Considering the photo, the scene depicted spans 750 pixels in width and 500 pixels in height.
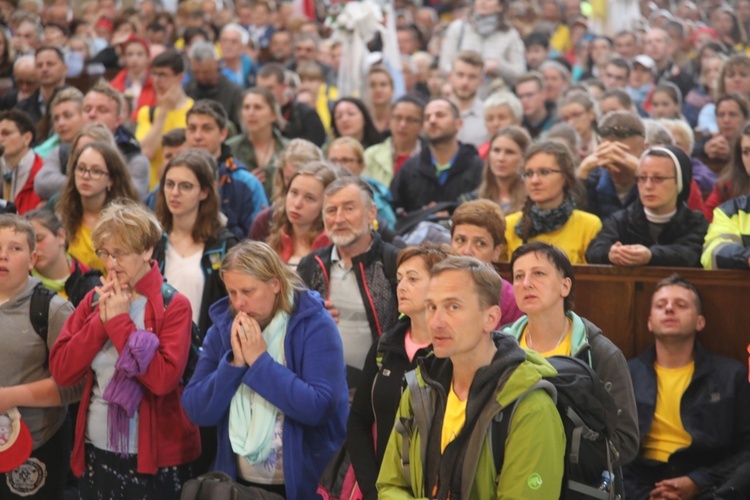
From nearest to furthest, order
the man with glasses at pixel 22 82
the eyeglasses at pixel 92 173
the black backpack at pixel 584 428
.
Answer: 1. the black backpack at pixel 584 428
2. the eyeglasses at pixel 92 173
3. the man with glasses at pixel 22 82

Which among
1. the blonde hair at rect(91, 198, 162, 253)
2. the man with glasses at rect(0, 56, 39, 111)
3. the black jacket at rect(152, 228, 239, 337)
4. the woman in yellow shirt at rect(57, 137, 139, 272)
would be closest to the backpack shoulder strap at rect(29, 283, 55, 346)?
the blonde hair at rect(91, 198, 162, 253)

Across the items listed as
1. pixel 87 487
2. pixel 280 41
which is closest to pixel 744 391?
pixel 87 487

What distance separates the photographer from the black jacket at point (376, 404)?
4095mm

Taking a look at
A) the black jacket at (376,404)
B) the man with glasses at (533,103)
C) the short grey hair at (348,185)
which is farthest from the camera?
the man with glasses at (533,103)

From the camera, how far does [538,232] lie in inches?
223

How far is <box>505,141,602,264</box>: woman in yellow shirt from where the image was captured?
5.62 m

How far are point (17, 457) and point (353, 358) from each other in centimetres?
160

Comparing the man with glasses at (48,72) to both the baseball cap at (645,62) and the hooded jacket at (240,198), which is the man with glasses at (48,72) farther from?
the baseball cap at (645,62)

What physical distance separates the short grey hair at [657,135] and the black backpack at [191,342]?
10.7 feet

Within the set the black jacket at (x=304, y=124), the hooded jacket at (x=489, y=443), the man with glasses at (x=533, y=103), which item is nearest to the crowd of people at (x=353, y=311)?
the hooded jacket at (x=489, y=443)

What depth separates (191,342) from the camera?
474 cm

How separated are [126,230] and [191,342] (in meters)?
0.61

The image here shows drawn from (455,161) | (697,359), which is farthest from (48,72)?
(697,359)

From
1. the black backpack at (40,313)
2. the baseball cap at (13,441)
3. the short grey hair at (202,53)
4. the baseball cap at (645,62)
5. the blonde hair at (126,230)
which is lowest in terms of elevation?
the baseball cap at (13,441)
